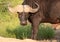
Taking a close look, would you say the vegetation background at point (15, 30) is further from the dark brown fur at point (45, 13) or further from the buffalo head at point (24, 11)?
the buffalo head at point (24, 11)

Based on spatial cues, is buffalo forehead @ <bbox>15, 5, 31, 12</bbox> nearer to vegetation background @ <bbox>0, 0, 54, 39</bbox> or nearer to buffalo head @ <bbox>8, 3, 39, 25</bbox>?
buffalo head @ <bbox>8, 3, 39, 25</bbox>

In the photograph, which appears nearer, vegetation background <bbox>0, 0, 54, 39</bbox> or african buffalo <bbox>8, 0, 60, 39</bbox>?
african buffalo <bbox>8, 0, 60, 39</bbox>

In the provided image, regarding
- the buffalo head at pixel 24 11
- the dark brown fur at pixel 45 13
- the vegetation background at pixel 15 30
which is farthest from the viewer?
the vegetation background at pixel 15 30

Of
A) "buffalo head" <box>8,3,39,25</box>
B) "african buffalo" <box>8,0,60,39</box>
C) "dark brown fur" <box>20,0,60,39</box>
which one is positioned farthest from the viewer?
"dark brown fur" <box>20,0,60,39</box>

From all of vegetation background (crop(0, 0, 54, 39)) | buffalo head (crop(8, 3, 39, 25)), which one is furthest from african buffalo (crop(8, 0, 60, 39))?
vegetation background (crop(0, 0, 54, 39))

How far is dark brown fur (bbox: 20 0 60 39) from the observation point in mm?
10836

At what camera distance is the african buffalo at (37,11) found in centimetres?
1063

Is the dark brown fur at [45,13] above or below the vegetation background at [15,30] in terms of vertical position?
above

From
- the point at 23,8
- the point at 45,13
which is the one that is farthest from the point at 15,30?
the point at 23,8

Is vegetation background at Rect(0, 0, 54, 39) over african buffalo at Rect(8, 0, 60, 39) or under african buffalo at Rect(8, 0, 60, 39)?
under

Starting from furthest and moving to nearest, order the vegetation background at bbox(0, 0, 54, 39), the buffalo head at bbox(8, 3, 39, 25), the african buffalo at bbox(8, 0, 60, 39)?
the vegetation background at bbox(0, 0, 54, 39), the african buffalo at bbox(8, 0, 60, 39), the buffalo head at bbox(8, 3, 39, 25)

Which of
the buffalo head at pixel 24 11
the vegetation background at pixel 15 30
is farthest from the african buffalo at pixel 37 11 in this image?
the vegetation background at pixel 15 30

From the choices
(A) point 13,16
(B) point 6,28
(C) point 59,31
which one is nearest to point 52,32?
(C) point 59,31

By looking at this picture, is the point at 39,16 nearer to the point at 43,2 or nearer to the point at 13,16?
the point at 43,2
